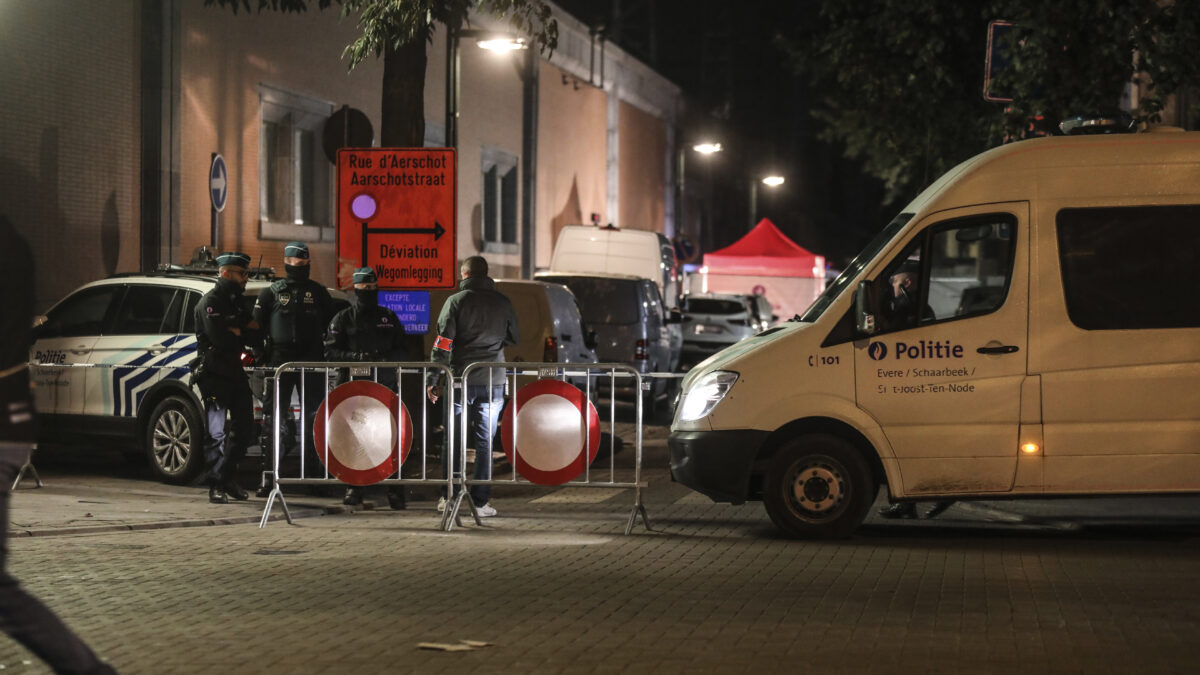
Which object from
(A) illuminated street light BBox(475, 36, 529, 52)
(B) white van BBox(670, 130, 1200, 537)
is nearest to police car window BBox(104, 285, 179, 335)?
(A) illuminated street light BBox(475, 36, 529, 52)

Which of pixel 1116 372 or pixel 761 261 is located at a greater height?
pixel 761 261

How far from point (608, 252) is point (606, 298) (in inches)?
271

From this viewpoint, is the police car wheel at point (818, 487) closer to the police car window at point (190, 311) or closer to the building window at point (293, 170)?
the police car window at point (190, 311)

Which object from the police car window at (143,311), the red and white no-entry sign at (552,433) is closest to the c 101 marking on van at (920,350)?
the red and white no-entry sign at (552,433)

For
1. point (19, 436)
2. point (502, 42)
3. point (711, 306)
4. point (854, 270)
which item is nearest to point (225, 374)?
point (854, 270)

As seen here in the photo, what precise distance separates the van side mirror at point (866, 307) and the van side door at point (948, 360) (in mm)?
82

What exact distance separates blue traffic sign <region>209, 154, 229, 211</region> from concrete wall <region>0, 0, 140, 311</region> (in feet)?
3.46

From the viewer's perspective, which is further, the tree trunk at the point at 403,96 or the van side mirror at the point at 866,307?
the tree trunk at the point at 403,96

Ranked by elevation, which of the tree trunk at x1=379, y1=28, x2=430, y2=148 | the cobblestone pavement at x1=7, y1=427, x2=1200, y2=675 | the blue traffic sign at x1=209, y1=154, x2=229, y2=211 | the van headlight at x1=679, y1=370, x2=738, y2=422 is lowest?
the cobblestone pavement at x1=7, y1=427, x2=1200, y2=675

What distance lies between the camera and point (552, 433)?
11445 mm

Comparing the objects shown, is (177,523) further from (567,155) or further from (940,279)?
(567,155)

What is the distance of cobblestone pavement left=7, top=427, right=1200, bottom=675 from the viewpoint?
6.78 meters

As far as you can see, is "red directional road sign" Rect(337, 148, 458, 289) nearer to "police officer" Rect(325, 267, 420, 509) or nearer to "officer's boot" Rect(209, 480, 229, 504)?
"police officer" Rect(325, 267, 420, 509)

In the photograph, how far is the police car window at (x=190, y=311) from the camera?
14000mm
